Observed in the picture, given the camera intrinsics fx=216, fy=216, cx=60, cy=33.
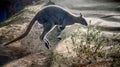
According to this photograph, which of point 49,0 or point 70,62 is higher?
point 49,0

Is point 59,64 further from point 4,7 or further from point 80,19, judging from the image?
point 4,7

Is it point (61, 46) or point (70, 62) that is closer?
point (70, 62)

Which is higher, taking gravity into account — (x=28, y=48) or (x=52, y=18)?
(x=52, y=18)

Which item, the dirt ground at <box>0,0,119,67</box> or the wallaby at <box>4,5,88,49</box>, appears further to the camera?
the wallaby at <box>4,5,88,49</box>

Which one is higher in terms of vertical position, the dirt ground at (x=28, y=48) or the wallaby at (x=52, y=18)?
the wallaby at (x=52, y=18)

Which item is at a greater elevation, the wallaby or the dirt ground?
the wallaby

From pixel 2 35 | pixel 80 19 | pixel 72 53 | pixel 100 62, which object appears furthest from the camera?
pixel 2 35

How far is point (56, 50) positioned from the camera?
17.7ft

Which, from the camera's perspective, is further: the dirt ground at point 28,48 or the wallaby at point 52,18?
the wallaby at point 52,18

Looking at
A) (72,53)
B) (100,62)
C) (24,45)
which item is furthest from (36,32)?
(100,62)

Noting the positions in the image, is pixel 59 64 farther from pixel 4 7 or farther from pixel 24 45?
pixel 4 7

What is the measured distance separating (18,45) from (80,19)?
6.13 ft

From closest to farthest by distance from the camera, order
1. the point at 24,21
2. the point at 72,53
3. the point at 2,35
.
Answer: the point at 72,53 < the point at 2,35 < the point at 24,21

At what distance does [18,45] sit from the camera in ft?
19.8
